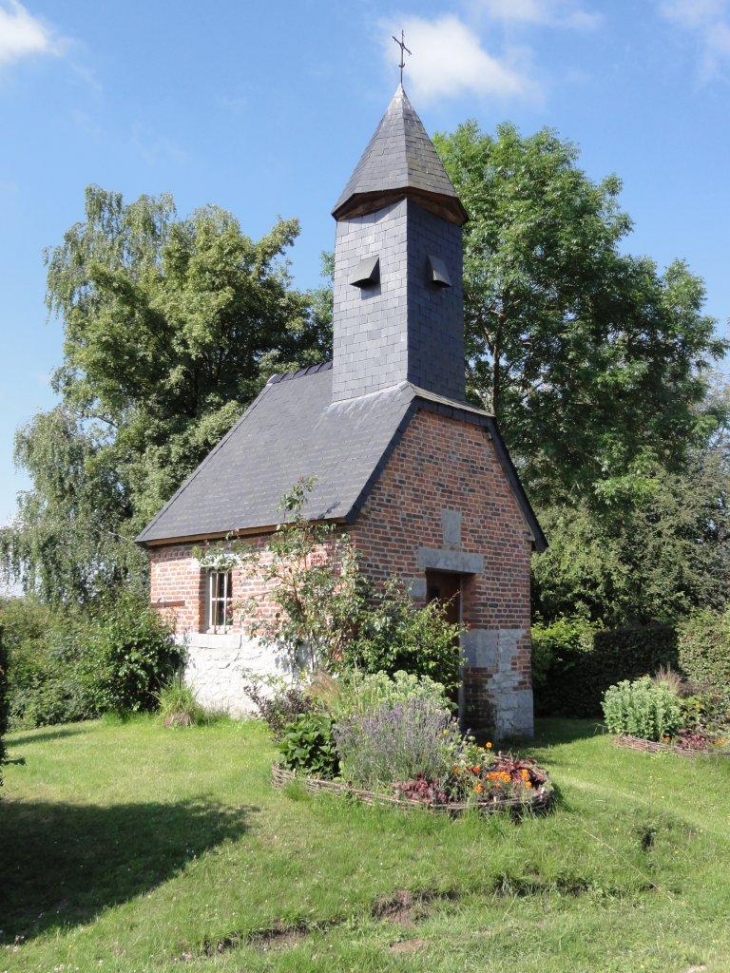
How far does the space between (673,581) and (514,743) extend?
9225 millimetres

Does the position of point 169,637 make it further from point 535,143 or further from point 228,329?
point 535,143

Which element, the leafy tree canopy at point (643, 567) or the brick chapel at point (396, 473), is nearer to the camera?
the brick chapel at point (396, 473)

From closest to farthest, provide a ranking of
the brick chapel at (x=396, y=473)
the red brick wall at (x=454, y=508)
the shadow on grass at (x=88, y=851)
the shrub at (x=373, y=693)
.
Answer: the shadow on grass at (x=88, y=851) → the shrub at (x=373, y=693) → the red brick wall at (x=454, y=508) → the brick chapel at (x=396, y=473)

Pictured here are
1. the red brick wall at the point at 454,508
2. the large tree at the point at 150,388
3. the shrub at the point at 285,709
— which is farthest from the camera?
the large tree at the point at 150,388

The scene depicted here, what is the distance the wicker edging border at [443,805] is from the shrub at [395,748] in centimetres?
16

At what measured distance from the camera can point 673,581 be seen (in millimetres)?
19453

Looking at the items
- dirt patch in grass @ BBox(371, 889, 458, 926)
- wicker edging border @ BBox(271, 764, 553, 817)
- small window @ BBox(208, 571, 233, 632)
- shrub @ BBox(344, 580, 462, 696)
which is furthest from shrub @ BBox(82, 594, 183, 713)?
dirt patch in grass @ BBox(371, 889, 458, 926)

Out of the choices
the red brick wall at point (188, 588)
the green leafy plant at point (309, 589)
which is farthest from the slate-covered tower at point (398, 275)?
the red brick wall at point (188, 588)

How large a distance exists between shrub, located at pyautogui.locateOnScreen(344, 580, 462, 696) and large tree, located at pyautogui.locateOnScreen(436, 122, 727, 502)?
24.7ft

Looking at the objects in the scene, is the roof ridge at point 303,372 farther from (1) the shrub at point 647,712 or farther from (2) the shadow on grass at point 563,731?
(1) the shrub at point 647,712

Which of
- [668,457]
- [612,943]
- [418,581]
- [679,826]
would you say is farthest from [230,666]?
[668,457]

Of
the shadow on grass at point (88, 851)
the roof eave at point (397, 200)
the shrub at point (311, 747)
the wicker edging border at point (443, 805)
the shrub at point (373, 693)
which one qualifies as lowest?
the shadow on grass at point (88, 851)

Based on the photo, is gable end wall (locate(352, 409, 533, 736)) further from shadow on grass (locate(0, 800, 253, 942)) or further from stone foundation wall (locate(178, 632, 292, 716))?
shadow on grass (locate(0, 800, 253, 942))

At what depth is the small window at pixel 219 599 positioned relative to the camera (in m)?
12.9
